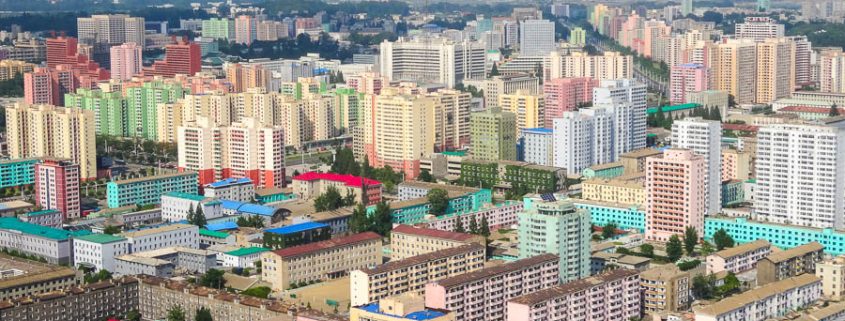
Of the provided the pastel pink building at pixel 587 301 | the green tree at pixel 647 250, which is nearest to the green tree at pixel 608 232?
the green tree at pixel 647 250

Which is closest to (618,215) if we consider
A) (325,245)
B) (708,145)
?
(708,145)

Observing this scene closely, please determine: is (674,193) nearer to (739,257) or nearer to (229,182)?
(739,257)

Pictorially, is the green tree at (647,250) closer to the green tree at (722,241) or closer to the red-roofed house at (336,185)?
the green tree at (722,241)

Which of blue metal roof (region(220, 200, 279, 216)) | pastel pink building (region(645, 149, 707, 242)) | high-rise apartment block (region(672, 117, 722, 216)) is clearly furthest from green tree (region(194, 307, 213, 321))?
high-rise apartment block (region(672, 117, 722, 216))

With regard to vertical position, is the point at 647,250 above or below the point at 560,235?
below

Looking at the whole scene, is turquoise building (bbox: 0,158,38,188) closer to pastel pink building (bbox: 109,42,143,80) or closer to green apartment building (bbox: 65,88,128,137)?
green apartment building (bbox: 65,88,128,137)

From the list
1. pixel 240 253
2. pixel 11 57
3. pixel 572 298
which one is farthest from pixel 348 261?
pixel 11 57
